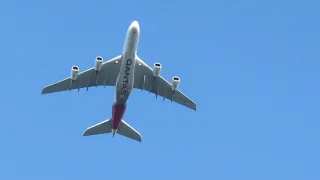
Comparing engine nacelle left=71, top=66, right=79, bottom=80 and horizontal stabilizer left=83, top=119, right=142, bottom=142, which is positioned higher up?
engine nacelle left=71, top=66, right=79, bottom=80

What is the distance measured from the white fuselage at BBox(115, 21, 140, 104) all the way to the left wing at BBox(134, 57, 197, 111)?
391 cm

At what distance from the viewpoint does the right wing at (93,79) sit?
72.9m

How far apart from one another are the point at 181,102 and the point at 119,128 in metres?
7.63

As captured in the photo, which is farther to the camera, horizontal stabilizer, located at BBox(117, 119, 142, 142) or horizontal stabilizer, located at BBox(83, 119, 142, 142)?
horizontal stabilizer, located at BBox(117, 119, 142, 142)

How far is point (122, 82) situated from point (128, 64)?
7.00 feet

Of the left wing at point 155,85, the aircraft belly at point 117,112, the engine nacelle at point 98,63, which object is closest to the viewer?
the engine nacelle at point 98,63

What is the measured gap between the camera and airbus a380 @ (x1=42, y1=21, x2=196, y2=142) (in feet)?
226

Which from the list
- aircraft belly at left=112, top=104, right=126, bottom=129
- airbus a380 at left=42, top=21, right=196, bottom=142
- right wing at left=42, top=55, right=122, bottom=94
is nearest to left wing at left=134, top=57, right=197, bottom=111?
airbus a380 at left=42, top=21, right=196, bottom=142

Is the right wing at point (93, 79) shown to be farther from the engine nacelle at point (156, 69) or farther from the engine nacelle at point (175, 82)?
the engine nacelle at point (175, 82)

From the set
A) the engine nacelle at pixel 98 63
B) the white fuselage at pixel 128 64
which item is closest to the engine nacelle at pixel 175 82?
the white fuselage at pixel 128 64

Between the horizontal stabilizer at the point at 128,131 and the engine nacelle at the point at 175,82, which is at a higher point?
the engine nacelle at the point at 175,82

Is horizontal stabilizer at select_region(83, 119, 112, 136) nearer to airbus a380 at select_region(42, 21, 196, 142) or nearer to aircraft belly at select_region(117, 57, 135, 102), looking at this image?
airbus a380 at select_region(42, 21, 196, 142)

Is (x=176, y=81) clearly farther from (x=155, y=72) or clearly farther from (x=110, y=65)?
(x=110, y=65)

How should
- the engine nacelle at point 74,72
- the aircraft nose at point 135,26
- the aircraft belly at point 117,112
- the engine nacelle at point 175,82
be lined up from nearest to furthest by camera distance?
the aircraft nose at point 135,26, the engine nacelle at point 74,72, the aircraft belly at point 117,112, the engine nacelle at point 175,82
